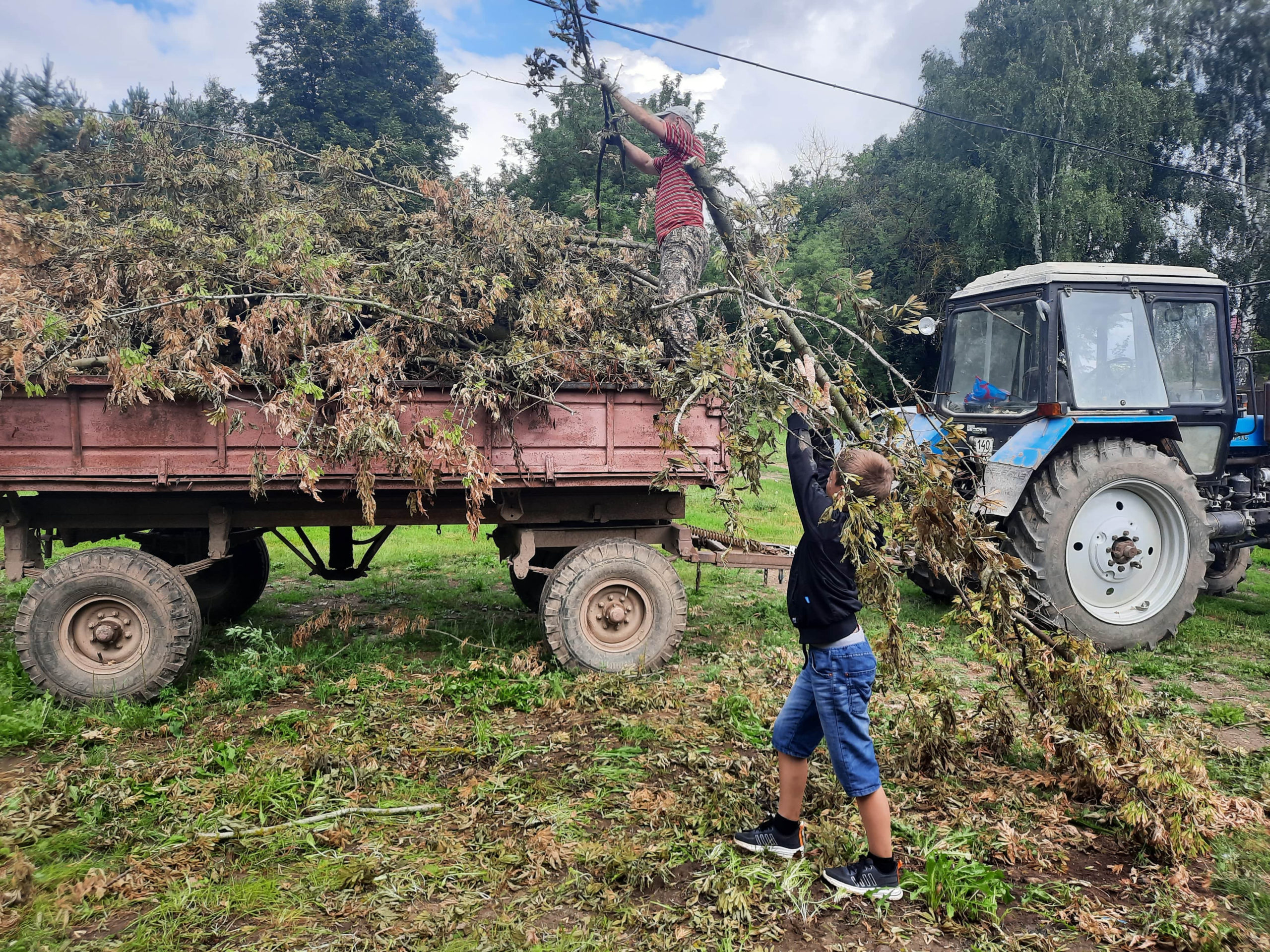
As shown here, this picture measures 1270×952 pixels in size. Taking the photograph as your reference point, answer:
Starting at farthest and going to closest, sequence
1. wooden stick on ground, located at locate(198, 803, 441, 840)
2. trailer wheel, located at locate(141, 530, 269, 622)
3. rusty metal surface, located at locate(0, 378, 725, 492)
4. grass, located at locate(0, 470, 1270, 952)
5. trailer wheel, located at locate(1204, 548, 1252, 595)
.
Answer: trailer wheel, located at locate(1204, 548, 1252, 595) < trailer wheel, located at locate(141, 530, 269, 622) < rusty metal surface, located at locate(0, 378, 725, 492) < wooden stick on ground, located at locate(198, 803, 441, 840) < grass, located at locate(0, 470, 1270, 952)

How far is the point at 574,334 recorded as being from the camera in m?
5.47

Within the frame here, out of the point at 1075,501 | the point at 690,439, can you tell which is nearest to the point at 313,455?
the point at 690,439

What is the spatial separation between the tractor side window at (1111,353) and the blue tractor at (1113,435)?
1 centimetres

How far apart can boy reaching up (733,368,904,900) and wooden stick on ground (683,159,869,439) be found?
58 centimetres

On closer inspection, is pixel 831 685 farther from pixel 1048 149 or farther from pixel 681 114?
pixel 1048 149

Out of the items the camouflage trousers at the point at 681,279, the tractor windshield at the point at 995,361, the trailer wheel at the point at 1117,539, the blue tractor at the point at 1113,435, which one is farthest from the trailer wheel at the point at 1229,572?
the camouflage trousers at the point at 681,279

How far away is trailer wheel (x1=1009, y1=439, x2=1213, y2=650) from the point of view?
6227 millimetres

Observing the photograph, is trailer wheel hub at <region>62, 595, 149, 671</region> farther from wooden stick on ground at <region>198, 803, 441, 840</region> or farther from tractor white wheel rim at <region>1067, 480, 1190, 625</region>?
tractor white wheel rim at <region>1067, 480, 1190, 625</region>

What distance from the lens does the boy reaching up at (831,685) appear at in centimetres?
301

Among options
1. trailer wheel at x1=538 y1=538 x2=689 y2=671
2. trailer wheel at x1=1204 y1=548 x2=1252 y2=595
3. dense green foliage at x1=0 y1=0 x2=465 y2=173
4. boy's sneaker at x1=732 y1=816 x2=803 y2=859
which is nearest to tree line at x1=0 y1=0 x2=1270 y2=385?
dense green foliage at x1=0 y1=0 x2=465 y2=173

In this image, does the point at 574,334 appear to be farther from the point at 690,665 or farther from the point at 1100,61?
the point at 1100,61

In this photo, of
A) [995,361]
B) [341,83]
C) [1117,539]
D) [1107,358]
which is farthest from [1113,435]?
[341,83]

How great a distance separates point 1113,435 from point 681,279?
3.83 metres

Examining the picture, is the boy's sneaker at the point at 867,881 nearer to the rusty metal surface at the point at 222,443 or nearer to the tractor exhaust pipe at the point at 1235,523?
the rusty metal surface at the point at 222,443
